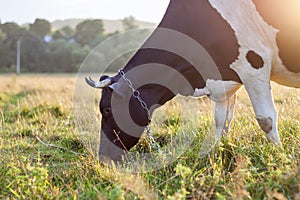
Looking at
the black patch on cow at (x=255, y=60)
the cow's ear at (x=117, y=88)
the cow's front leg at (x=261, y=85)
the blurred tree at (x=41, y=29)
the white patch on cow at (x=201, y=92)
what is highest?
the black patch on cow at (x=255, y=60)

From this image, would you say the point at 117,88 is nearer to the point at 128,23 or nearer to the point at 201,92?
the point at 201,92

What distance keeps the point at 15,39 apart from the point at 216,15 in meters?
41.7

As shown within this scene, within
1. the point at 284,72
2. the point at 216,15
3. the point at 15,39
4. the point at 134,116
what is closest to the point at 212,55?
the point at 216,15

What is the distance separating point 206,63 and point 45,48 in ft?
137

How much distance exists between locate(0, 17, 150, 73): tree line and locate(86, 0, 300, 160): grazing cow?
3640cm

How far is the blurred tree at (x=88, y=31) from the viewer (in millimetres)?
47688

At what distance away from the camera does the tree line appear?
140 ft

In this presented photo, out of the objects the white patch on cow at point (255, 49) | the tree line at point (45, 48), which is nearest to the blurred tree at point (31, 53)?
the tree line at point (45, 48)

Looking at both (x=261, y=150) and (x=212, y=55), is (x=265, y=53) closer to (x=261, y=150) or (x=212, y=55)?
(x=212, y=55)

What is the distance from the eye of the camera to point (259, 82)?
4.11m

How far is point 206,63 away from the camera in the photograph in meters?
4.57

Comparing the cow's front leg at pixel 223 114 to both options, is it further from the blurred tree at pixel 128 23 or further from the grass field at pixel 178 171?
the blurred tree at pixel 128 23

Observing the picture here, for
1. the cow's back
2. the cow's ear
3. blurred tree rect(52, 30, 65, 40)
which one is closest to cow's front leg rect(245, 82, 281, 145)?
the cow's back

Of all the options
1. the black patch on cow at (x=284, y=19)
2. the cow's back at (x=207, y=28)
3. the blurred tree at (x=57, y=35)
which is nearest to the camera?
the black patch on cow at (x=284, y=19)
